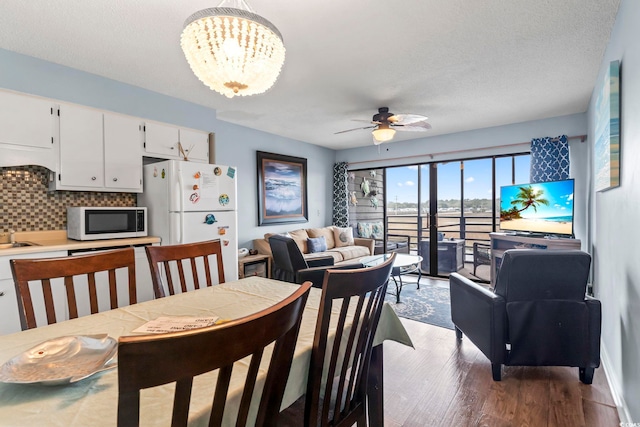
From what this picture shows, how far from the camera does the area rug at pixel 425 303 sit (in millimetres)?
3398

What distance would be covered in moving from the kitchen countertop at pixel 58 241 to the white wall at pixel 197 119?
120 cm

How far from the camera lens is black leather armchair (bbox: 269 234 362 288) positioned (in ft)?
10.4

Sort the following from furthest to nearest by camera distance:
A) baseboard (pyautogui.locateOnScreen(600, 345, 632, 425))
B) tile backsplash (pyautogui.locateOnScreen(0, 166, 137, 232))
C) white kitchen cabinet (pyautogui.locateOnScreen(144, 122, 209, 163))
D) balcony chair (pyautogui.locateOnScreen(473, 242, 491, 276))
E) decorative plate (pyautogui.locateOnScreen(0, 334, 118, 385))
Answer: balcony chair (pyautogui.locateOnScreen(473, 242, 491, 276))
white kitchen cabinet (pyautogui.locateOnScreen(144, 122, 209, 163))
tile backsplash (pyautogui.locateOnScreen(0, 166, 137, 232))
baseboard (pyautogui.locateOnScreen(600, 345, 632, 425))
decorative plate (pyautogui.locateOnScreen(0, 334, 118, 385))

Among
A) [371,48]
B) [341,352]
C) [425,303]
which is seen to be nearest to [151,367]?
[341,352]

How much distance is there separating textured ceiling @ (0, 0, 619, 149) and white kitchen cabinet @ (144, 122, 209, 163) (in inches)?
14.8

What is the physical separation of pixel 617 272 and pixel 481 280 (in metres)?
3.04

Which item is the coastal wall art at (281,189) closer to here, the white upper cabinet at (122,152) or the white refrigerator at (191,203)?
the white refrigerator at (191,203)

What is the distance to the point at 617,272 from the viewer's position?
2027mm

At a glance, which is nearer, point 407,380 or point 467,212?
point 407,380

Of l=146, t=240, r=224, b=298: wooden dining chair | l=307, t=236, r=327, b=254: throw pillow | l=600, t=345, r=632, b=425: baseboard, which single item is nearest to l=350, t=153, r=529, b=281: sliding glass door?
l=307, t=236, r=327, b=254: throw pillow

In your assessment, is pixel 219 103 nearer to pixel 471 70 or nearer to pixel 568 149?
pixel 471 70

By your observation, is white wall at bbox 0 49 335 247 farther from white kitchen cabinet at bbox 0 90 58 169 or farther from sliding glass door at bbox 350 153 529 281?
sliding glass door at bbox 350 153 529 281

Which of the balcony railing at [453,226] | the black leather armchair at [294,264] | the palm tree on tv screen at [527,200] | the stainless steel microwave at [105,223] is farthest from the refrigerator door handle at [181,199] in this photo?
the palm tree on tv screen at [527,200]

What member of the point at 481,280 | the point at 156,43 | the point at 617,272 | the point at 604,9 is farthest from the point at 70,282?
the point at 481,280
